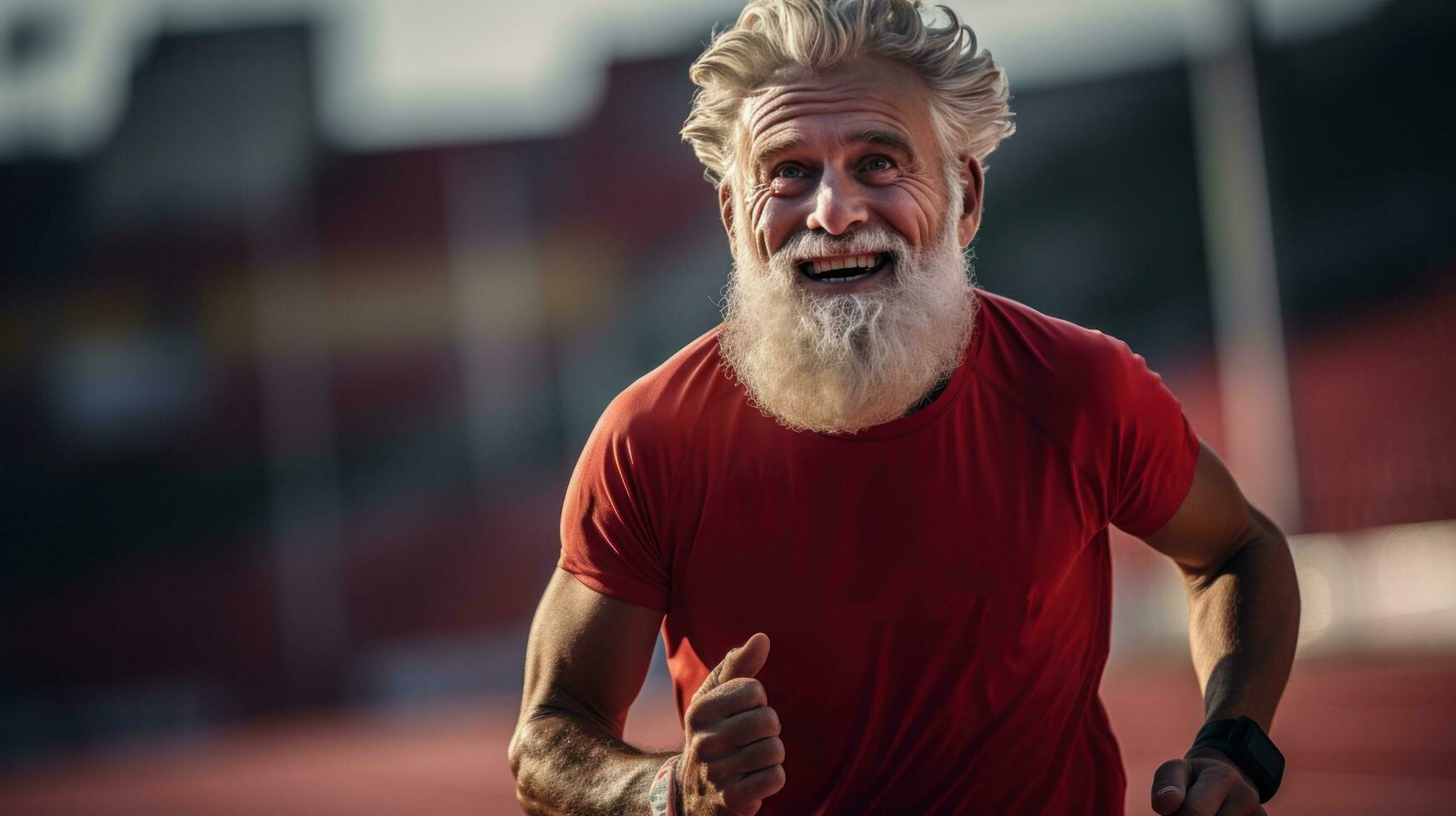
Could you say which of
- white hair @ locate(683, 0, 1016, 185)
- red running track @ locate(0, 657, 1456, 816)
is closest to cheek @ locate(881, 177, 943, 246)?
white hair @ locate(683, 0, 1016, 185)

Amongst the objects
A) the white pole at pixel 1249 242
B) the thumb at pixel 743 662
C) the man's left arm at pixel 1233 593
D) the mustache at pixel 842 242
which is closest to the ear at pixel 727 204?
the mustache at pixel 842 242

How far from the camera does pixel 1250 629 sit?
10.8 feet

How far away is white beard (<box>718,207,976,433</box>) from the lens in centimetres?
305

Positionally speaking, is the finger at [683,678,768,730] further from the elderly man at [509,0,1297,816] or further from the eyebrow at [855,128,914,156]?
the eyebrow at [855,128,914,156]

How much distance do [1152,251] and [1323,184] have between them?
3.28 m

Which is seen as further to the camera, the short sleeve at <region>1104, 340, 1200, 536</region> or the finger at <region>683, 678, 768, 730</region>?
the short sleeve at <region>1104, 340, 1200, 536</region>

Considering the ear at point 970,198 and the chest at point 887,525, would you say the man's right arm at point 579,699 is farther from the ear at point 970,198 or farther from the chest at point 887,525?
the ear at point 970,198

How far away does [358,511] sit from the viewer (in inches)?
1053

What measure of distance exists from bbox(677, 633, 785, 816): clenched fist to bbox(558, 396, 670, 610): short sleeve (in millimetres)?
444

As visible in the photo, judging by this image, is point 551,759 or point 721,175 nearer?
point 551,759

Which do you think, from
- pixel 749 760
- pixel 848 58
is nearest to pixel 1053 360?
pixel 848 58

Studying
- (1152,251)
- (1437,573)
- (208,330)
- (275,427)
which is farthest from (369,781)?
(1152,251)

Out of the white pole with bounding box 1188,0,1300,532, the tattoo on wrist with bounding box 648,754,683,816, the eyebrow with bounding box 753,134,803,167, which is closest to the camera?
the tattoo on wrist with bounding box 648,754,683,816

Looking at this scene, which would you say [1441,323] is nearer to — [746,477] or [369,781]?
[369,781]
